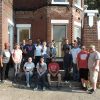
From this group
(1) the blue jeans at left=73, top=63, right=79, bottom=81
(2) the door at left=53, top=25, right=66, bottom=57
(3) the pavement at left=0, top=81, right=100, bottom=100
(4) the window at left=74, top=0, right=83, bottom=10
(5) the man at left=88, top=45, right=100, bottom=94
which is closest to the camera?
(3) the pavement at left=0, top=81, right=100, bottom=100

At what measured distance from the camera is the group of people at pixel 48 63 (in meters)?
20.6

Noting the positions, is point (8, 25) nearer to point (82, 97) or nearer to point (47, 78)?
point (47, 78)

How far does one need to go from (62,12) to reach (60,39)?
1583 millimetres

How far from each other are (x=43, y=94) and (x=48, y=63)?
3128 mm

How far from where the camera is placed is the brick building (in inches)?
1070

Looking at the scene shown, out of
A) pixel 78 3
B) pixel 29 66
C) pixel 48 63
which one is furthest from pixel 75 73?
pixel 78 3

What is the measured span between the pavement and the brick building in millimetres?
5318

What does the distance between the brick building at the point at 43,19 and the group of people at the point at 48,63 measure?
9.78 ft

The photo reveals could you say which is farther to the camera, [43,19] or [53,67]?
[43,19]

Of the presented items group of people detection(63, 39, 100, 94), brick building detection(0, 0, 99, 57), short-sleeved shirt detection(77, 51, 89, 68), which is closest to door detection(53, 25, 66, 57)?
brick building detection(0, 0, 99, 57)

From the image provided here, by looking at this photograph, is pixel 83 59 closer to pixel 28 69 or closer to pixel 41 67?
pixel 41 67

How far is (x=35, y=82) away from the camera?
70.4ft

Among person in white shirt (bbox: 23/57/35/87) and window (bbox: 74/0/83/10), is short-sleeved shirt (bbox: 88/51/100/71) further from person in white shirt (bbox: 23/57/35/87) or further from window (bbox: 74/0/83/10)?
window (bbox: 74/0/83/10)

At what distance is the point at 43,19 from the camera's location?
27578mm
